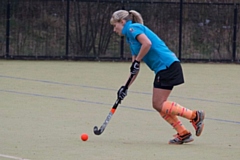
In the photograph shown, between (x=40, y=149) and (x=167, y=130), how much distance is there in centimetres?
223

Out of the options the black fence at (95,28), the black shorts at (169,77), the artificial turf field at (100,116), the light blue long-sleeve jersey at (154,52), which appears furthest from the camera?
the black fence at (95,28)

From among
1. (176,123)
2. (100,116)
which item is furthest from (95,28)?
(176,123)

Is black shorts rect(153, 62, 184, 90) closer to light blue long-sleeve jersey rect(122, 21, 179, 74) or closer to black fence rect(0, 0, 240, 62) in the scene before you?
light blue long-sleeve jersey rect(122, 21, 179, 74)

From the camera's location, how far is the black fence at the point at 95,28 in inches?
791

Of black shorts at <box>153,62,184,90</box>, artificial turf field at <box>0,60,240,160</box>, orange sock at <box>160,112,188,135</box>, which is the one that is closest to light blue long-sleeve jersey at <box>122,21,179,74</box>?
black shorts at <box>153,62,184,90</box>

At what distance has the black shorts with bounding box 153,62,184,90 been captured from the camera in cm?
804

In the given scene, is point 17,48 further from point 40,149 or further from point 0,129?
point 40,149

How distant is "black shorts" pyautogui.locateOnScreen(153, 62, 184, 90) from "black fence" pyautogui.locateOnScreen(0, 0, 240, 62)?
12057mm

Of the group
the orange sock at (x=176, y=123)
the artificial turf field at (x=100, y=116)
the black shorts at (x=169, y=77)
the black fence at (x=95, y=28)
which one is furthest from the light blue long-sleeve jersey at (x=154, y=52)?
the black fence at (x=95, y=28)

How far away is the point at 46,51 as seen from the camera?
20219mm

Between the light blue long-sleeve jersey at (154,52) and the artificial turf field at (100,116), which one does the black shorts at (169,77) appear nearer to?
the light blue long-sleeve jersey at (154,52)

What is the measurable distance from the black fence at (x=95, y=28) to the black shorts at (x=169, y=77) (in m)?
12.1

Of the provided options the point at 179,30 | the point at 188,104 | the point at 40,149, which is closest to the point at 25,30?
the point at 179,30

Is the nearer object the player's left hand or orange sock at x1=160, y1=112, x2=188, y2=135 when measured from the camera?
the player's left hand
